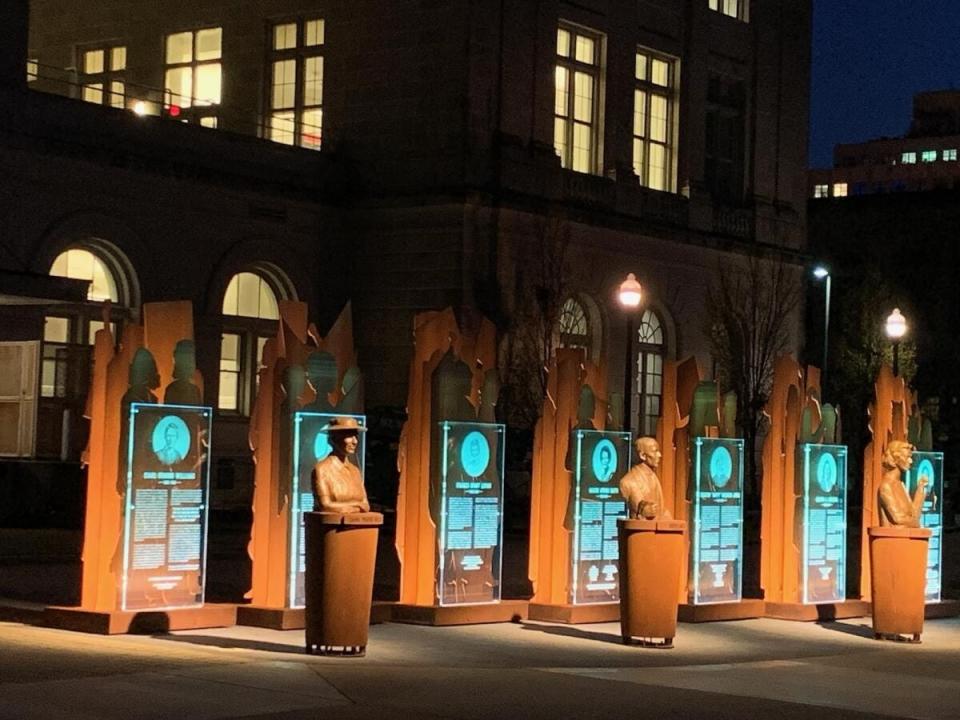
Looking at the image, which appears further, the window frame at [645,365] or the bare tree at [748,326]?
the bare tree at [748,326]

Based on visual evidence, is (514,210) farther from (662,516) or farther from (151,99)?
(662,516)

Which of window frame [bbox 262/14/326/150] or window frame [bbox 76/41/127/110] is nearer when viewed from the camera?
window frame [bbox 262/14/326/150]

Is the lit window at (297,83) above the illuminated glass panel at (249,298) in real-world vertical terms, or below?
above

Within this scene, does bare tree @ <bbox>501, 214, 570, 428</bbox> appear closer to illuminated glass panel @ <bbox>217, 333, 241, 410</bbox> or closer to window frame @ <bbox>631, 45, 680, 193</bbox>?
window frame @ <bbox>631, 45, 680, 193</bbox>

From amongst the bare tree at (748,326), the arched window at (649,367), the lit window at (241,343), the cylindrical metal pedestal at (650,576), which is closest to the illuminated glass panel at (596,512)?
the cylindrical metal pedestal at (650,576)

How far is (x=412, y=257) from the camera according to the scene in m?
44.1

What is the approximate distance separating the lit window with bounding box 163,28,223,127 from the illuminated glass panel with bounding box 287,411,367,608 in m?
29.6

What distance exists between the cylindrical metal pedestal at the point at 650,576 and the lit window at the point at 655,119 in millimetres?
30864

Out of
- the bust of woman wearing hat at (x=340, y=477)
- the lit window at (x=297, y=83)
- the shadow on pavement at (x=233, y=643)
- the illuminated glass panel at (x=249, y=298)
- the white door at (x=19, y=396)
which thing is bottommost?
the shadow on pavement at (x=233, y=643)

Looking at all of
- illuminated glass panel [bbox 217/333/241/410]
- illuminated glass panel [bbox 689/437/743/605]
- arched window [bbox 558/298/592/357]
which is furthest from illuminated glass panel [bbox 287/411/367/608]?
arched window [bbox 558/298/592/357]

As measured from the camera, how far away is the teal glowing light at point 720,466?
22.1 m

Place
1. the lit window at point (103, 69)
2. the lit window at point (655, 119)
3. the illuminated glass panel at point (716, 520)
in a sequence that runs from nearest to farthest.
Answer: the illuminated glass panel at point (716, 520), the lit window at point (103, 69), the lit window at point (655, 119)

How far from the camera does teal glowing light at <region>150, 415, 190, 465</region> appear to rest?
57.8 ft

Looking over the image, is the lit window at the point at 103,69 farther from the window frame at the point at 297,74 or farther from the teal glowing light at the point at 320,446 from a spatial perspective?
the teal glowing light at the point at 320,446
